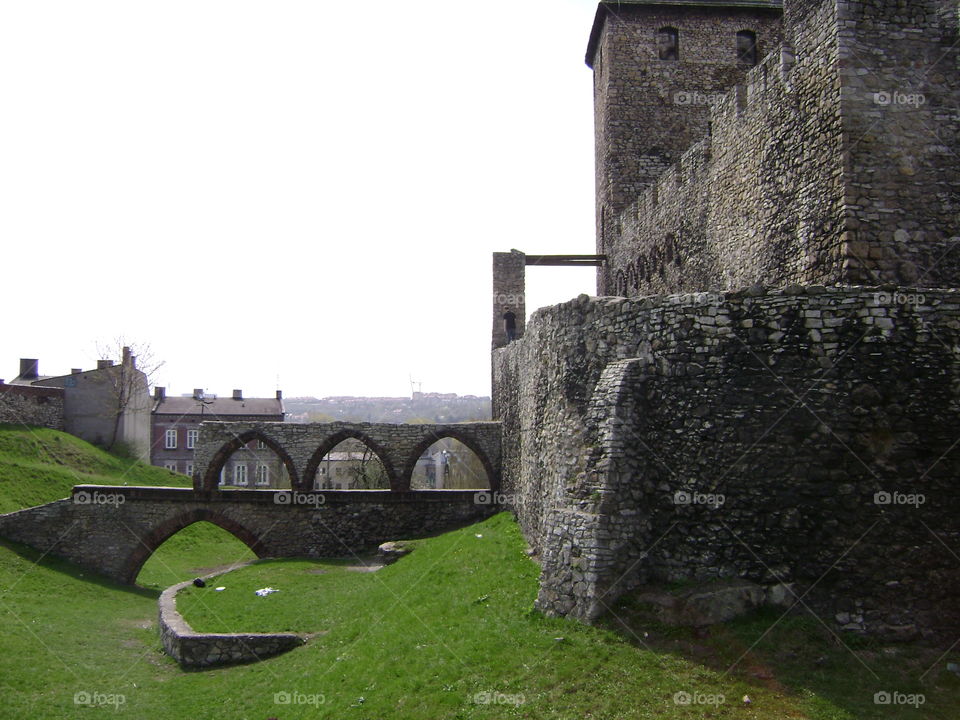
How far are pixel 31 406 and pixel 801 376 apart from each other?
138 feet

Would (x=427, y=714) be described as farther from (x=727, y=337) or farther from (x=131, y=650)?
(x=131, y=650)

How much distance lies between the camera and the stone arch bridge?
87.1 feet

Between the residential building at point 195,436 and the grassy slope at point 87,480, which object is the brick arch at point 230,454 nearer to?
the grassy slope at point 87,480

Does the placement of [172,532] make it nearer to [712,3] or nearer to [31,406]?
[31,406]

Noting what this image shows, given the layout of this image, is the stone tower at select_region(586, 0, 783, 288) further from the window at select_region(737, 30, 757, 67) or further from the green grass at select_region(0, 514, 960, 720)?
the green grass at select_region(0, 514, 960, 720)

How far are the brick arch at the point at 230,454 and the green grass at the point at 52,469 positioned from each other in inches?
282

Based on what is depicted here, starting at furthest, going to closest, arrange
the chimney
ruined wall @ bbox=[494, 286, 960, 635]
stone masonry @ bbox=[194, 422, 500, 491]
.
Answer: the chimney, stone masonry @ bbox=[194, 422, 500, 491], ruined wall @ bbox=[494, 286, 960, 635]

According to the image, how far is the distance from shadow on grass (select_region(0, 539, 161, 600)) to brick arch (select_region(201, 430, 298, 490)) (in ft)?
12.7

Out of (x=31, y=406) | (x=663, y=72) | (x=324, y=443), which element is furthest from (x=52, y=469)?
(x=663, y=72)

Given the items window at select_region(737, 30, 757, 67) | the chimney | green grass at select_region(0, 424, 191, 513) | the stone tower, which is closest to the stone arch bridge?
green grass at select_region(0, 424, 191, 513)

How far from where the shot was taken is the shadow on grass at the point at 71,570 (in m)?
25.2

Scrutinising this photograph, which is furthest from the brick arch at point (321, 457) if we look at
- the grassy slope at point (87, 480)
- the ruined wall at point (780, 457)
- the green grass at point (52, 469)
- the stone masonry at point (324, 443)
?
the ruined wall at point (780, 457)

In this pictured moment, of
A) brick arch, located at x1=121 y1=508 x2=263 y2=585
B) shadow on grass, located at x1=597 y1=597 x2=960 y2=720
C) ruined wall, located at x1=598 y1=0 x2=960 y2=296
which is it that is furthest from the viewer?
brick arch, located at x1=121 y1=508 x2=263 y2=585

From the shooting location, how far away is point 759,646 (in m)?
8.94
